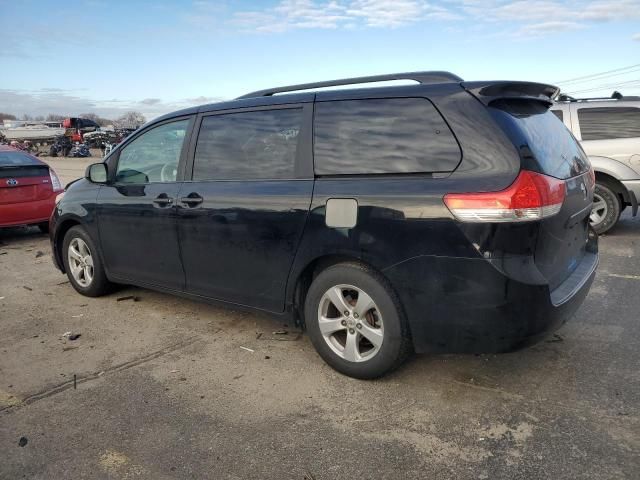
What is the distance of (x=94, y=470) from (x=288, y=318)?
154 cm

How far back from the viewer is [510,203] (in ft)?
9.20

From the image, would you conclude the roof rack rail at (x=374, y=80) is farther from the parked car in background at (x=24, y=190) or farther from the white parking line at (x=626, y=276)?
the parked car in background at (x=24, y=190)

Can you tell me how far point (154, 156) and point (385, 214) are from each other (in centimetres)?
242

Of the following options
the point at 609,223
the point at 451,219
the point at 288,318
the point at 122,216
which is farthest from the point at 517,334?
the point at 609,223

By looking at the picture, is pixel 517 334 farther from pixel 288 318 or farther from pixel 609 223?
pixel 609 223

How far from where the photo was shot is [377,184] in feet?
10.5

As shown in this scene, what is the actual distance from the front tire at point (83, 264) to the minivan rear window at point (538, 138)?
3.91 metres

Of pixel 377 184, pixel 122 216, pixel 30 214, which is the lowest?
pixel 30 214

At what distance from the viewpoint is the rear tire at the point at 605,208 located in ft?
24.6

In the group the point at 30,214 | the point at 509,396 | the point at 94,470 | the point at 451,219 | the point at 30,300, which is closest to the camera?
the point at 94,470

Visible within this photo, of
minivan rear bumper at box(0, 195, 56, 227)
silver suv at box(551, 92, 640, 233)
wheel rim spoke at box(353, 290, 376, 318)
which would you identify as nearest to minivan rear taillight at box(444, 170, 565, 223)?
wheel rim spoke at box(353, 290, 376, 318)

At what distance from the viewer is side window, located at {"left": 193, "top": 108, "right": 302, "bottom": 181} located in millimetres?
3691

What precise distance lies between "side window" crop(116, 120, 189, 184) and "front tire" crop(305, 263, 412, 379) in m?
1.74

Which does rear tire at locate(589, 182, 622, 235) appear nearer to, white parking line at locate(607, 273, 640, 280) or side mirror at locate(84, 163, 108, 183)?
white parking line at locate(607, 273, 640, 280)
